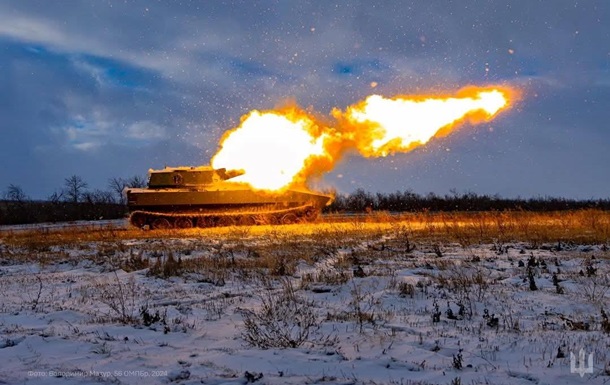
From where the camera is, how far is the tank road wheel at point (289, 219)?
94.1ft

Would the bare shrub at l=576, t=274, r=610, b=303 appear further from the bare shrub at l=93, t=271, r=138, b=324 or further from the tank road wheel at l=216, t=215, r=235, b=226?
the tank road wheel at l=216, t=215, r=235, b=226

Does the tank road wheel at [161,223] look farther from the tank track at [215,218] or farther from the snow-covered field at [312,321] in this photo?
the snow-covered field at [312,321]

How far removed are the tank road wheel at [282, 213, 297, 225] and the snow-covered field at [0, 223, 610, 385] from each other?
16189 mm

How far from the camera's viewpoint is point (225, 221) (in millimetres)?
28203

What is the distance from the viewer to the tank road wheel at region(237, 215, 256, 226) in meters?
28.2

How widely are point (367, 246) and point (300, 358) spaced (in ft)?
32.4

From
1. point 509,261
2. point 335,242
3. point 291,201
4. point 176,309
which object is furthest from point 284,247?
point 291,201

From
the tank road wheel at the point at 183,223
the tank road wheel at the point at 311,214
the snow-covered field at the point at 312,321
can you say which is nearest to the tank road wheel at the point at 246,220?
the tank road wheel at the point at 183,223

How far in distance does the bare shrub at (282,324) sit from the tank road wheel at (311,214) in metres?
21.3

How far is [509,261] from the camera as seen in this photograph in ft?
37.4

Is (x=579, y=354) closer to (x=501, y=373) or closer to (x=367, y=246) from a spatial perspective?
A: (x=501, y=373)

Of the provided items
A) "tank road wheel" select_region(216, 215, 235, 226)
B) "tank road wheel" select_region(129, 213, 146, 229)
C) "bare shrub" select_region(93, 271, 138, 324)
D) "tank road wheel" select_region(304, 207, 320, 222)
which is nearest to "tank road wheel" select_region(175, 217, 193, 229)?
"tank road wheel" select_region(216, 215, 235, 226)

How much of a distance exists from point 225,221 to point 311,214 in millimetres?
5137

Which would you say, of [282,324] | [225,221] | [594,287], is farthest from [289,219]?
[282,324]
